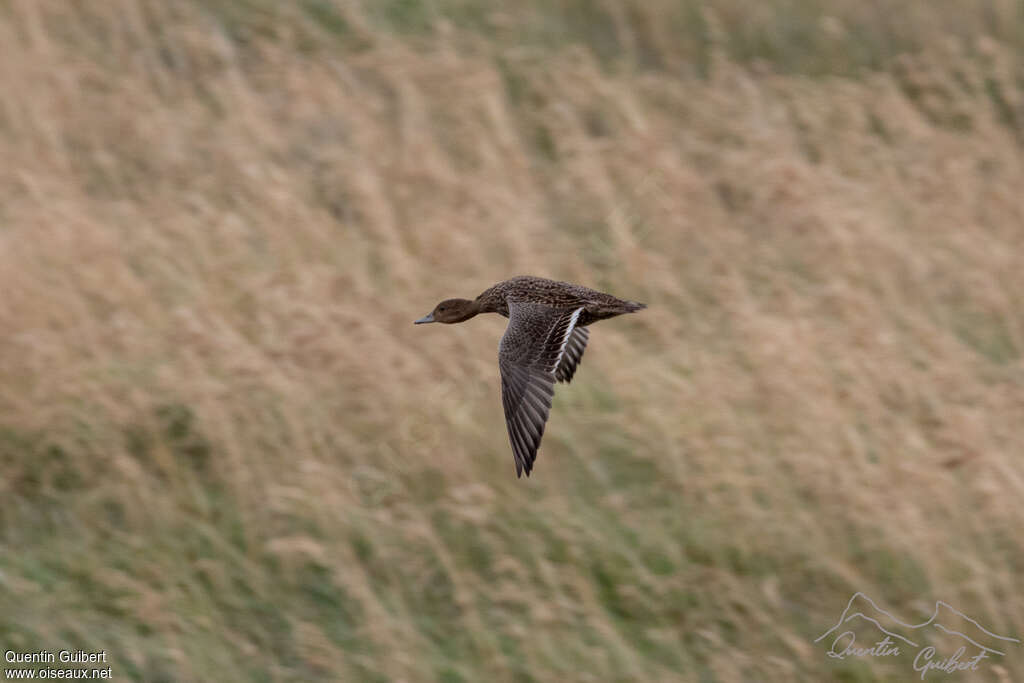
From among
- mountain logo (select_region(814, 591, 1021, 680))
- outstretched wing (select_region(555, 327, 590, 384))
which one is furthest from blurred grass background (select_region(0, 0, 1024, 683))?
outstretched wing (select_region(555, 327, 590, 384))

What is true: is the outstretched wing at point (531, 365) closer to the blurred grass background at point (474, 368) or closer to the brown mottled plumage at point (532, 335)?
the brown mottled plumage at point (532, 335)

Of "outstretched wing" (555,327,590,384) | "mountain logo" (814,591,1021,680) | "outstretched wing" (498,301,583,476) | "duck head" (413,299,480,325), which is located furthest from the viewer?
"outstretched wing" (555,327,590,384)

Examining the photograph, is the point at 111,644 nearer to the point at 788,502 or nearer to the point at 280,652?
the point at 280,652

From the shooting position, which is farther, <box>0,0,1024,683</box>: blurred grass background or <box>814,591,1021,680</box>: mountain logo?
<box>0,0,1024,683</box>: blurred grass background

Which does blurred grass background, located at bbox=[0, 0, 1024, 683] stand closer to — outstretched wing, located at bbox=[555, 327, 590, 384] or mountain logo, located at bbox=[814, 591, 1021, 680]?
mountain logo, located at bbox=[814, 591, 1021, 680]

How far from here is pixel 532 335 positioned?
3865 millimetres

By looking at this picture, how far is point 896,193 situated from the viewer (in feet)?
22.4

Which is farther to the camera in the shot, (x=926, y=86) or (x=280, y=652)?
(x=926, y=86)

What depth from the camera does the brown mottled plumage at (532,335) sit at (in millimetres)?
3766

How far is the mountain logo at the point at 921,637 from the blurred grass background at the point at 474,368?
6 centimetres

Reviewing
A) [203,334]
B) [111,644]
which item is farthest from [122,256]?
[111,644]

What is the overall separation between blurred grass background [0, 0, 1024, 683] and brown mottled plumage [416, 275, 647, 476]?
1.01 meters

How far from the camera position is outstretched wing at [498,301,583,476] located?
12.3 ft

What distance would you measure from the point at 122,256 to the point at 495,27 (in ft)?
10.6
